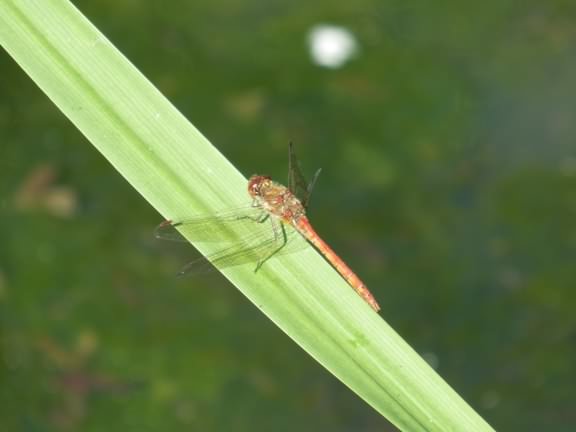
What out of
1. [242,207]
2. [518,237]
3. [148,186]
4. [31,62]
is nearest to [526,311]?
[518,237]

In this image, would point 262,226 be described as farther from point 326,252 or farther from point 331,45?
point 331,45

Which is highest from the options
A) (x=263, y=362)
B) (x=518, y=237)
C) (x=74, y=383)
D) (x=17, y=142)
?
(x=518, y=237)

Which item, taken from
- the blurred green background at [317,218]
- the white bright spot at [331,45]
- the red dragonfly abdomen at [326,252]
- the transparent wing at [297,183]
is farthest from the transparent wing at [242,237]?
the white bright spot at [331,45]

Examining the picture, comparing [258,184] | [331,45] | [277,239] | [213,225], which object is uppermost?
[331,45]

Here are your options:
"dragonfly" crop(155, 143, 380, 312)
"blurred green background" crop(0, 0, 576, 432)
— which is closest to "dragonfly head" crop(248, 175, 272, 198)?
"dragonfly" crop(155, 143, 380, 312)

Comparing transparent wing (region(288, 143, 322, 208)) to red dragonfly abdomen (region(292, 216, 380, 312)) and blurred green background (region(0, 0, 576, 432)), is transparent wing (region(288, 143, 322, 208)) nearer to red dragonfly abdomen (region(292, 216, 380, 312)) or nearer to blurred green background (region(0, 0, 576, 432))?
red dragonfly abdomen (region(292, 216, 380, 312))

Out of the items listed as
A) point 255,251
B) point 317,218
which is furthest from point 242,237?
point 317,218

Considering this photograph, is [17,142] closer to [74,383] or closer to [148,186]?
[74,383]
